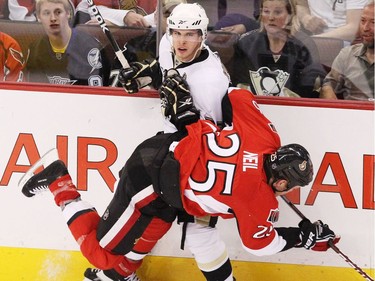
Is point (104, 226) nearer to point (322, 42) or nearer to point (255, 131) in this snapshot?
point (255, 131)

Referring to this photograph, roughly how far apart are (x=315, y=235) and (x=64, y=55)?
1.17 meters

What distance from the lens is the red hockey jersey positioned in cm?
296

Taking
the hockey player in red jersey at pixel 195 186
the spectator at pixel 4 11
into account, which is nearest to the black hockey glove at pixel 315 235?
the hockey player in red jersey at pixel 195 186

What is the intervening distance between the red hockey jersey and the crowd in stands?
306 millimetres

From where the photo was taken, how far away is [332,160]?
3.33 meters

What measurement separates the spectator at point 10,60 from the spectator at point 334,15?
108 cm

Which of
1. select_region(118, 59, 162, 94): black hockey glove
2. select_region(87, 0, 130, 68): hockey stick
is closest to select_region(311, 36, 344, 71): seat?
select_region(118, 59, 162, 94): black hockey glove

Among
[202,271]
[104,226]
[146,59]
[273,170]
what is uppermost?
[146,59]

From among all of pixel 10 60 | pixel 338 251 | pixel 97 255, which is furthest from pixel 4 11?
pixel 338 251

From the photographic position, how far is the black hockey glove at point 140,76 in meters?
3.17

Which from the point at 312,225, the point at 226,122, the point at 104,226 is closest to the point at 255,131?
the point at 226,122

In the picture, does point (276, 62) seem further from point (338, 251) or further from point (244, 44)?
point (338, 251)

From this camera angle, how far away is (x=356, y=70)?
329 cm

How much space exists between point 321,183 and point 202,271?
22.3 inches
